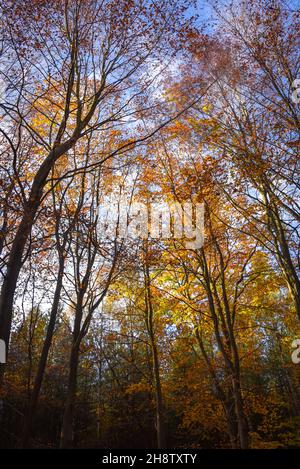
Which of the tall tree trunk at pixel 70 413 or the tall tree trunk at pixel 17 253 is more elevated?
the tall tree trunk at pixel 17 253

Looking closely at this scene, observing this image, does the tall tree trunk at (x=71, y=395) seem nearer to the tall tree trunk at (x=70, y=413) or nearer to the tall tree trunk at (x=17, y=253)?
the tall tree trunk at (x=70, y=413)

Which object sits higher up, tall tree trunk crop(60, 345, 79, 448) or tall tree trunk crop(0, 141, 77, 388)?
tall tree trunk crop(0, 141, 77, 388)

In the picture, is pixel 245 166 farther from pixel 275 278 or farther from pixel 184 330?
pixel 184 330

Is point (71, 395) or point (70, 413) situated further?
point (71, 395)

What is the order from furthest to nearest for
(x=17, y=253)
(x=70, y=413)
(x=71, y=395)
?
(x=71, y=395)
(x=70, y=413)
(x=17, y=253)

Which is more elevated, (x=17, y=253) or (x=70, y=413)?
(x=17, y=253)

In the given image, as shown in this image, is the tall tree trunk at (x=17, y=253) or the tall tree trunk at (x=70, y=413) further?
the tall tree trunk at (x=70, y=413)

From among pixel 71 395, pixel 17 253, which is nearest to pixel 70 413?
pixel 71 395

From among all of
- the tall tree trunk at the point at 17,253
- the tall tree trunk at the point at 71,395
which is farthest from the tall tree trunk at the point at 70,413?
the tall tree trunk at the point at 17,253

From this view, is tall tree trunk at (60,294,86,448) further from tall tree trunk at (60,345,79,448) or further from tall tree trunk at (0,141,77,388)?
tall tree trunk at (0,141,77,388)

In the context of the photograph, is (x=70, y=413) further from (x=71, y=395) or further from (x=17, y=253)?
(x=17, y=253)

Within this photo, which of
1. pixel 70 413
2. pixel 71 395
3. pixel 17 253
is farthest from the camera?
pixel 71 395

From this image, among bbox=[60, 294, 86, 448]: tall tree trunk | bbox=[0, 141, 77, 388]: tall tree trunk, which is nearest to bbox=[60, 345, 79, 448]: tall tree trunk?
bbox=[60, 294, 86, 448]: tall tree trunk

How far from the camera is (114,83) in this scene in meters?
6.37
